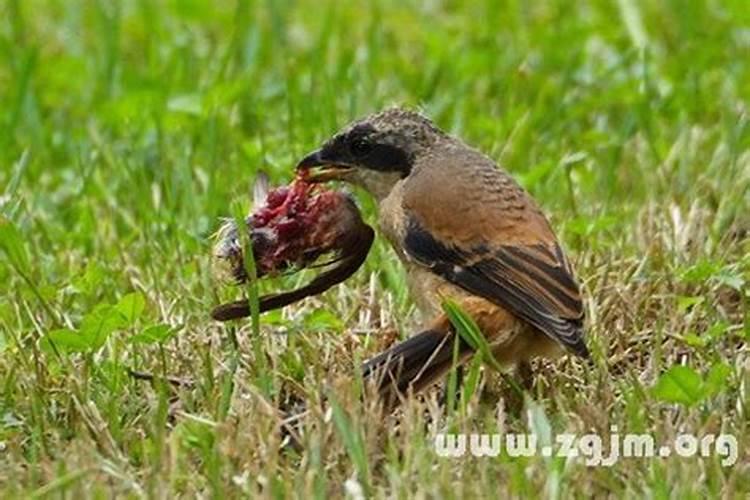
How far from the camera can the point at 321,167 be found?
5863 mm

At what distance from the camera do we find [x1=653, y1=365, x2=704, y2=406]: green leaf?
16.2 ft

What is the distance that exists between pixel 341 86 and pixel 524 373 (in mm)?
2571

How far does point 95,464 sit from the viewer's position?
465 centimetres

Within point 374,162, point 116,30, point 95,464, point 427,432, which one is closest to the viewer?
point 95,464

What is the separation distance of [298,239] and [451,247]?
0.39 metres

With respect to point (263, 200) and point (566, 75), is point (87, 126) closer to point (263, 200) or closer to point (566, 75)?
point (566, 75)

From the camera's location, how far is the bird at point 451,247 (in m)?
5.25

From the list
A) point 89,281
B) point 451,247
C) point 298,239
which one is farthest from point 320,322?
point 89,281

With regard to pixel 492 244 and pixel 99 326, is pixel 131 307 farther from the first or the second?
pixel 492 244

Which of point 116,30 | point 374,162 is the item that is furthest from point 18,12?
point 374,162

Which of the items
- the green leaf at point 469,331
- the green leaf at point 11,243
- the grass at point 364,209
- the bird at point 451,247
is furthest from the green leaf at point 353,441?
the green leaf at point 11,243

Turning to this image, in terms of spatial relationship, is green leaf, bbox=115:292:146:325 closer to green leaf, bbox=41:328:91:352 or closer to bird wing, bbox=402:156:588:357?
green leaf, bbox=41:328:91:352

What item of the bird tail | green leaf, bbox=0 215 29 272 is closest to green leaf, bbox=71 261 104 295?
green leaf, bbox=0 215 29 272

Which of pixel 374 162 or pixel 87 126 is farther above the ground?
pixel 374 162
